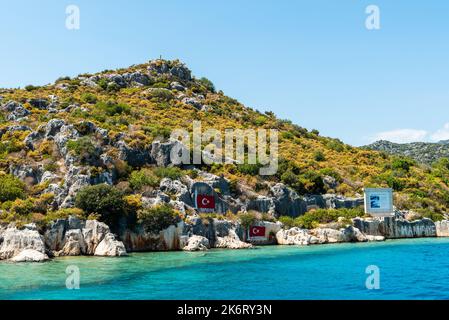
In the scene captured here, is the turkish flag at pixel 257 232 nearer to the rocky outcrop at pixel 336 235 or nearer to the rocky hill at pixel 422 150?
the rocky outcrop at pixel 336 235

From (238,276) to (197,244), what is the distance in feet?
51.9

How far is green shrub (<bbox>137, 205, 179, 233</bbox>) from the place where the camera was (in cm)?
4075

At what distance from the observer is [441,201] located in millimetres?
67688

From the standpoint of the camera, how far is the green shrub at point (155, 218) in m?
40.8

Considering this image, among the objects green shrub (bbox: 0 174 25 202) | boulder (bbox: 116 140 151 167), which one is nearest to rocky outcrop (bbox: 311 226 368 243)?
boulder (bbox: 116 140 151 167)

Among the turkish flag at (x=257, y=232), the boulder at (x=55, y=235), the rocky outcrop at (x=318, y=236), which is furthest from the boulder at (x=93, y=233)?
the rocky outcrop at (x=318, y=236)

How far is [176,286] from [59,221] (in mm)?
18856

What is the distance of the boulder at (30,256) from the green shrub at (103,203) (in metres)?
7.07

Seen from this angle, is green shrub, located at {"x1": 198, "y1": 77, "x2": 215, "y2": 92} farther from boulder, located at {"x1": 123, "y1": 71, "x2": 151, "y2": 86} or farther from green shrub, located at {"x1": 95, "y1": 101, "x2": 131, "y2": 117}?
green shrub, located at {"x1": 95, "y1": 101, "x2": 131, "y2": 117}

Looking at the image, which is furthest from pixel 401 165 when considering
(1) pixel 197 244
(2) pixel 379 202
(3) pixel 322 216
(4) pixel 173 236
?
(4) pixel 173 236

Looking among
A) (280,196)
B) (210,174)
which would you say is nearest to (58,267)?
(210,174)

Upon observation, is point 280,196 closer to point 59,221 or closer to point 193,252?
point 193,252

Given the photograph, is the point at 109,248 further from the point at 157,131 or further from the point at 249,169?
the point at 157,131

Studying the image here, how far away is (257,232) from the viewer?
155 feet
